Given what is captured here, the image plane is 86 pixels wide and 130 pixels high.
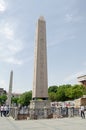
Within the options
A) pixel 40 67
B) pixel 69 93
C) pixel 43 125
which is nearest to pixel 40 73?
pixel 40 67

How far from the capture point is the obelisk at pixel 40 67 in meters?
27.8

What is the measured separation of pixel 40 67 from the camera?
2802 centimetres

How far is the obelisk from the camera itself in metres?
27.8

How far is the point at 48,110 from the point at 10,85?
24355 millimetres

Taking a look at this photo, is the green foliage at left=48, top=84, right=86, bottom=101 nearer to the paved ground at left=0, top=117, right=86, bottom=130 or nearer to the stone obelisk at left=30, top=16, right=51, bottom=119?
the stone obelisk at left=30, top=16, right=51, bottom=119

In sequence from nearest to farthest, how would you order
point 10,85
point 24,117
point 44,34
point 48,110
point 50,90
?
point 24,117
point 48,110
point 44,34
point 10,85
point 50,90

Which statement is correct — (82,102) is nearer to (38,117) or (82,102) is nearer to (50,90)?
(38,117)

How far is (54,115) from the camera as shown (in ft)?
78.5

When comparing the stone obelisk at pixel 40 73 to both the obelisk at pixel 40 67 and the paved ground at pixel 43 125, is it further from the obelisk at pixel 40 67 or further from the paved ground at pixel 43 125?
the paved ground at pixel 43 125

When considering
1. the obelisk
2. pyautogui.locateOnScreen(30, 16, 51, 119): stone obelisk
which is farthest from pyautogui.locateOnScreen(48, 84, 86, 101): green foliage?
the obelisk

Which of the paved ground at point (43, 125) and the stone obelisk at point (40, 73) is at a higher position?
the stone obelisk at point (40, 73)

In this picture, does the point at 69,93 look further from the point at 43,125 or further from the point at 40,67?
the point at 43,125

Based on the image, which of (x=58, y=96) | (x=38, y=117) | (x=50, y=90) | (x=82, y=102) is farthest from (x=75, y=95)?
(x=38, y=117)

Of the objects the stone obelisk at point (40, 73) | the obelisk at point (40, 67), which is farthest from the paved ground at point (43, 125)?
Result: the obelisk at point (40, 67)
